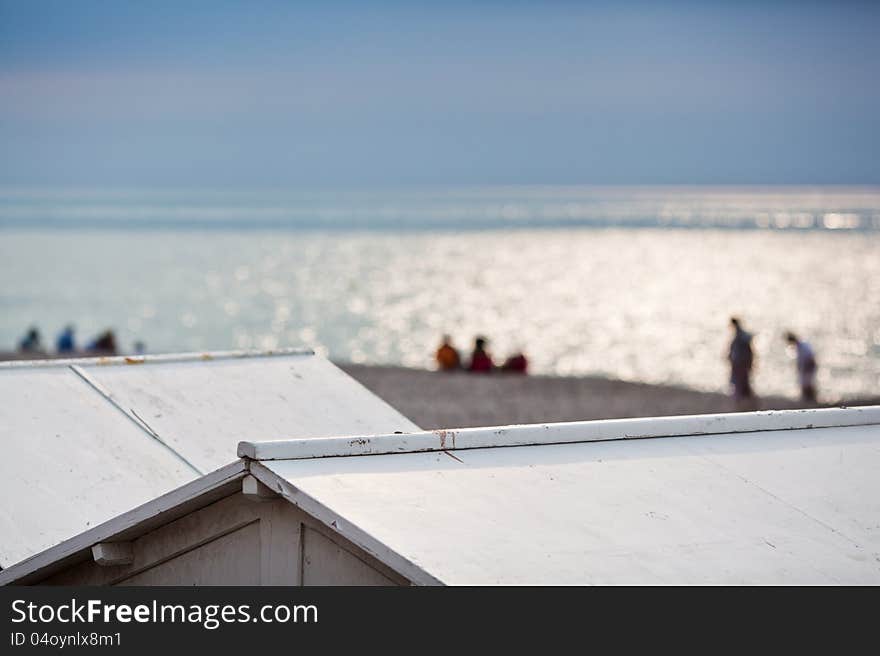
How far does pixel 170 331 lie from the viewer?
75.9m

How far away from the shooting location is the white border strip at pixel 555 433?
5.98 meters

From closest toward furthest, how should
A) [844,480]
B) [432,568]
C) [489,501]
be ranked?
[432,568] < [489,501] < [844,480]

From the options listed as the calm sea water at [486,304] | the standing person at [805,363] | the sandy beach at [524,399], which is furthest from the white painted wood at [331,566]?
the calm sea water at [486,304]

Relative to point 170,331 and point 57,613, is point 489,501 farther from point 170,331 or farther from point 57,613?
point 170,331

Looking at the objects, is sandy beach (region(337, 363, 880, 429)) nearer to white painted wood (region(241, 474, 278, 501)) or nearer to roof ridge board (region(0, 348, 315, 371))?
roof ridge board (region(0, 348, 315, 371))

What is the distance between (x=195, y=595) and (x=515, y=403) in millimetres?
19291

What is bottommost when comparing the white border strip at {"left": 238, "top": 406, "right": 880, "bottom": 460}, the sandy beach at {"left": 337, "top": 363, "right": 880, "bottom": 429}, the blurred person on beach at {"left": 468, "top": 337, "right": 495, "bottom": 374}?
the white border strip at {"left": 238, "top": 406, "right": 880, "bottom": 460}

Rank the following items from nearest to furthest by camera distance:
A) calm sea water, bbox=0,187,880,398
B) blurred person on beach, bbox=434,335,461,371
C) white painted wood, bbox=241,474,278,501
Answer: white painted wood, bbox=241,474,278,501, blurred person on beach, bbox=434,335,461,371, calm sea water, bbox=0,187,880,398

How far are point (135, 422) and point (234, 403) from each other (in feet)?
2.35

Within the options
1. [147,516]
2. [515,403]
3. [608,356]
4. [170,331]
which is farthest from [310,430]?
[170,331]

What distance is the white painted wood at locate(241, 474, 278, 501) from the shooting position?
578 cm

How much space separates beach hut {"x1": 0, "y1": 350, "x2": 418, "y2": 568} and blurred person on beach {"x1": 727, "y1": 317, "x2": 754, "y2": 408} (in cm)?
1151

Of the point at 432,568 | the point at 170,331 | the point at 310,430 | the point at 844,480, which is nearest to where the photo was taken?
the point at 432,568

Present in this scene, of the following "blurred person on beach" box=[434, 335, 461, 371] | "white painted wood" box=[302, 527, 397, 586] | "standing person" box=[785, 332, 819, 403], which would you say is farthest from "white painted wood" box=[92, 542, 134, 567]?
"blurred person on beach" box=[434, 335, 461, 371]
